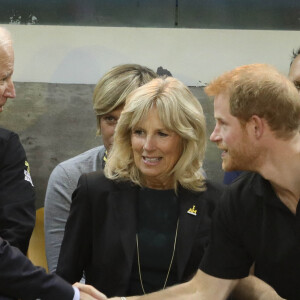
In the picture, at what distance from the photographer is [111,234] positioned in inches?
108

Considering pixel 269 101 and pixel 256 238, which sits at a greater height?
pixel 269 101

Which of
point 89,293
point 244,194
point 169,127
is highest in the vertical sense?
point 169,127

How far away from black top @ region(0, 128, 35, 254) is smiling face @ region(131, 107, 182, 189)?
1.77 feet

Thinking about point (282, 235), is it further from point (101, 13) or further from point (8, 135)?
point (101, 13)

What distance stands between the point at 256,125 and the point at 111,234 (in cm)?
83

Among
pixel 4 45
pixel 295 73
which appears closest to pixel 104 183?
pixel 4 45

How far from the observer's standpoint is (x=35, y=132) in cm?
404

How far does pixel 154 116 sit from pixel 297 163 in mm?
726

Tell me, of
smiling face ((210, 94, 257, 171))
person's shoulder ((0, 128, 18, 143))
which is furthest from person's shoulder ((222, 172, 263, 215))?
person's shoulder ((0, 128, 18, 143))

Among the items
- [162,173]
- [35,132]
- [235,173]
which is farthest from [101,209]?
[35,132]

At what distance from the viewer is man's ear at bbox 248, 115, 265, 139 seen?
2240 millimetres

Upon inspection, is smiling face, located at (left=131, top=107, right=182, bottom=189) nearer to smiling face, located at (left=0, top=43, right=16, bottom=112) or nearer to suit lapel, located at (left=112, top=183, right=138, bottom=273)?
suit lapel, located at (left=112, top=183, right=138, bottom=273)

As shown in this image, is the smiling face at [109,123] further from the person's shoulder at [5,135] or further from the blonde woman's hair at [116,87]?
the person's shoulder at [5,135]

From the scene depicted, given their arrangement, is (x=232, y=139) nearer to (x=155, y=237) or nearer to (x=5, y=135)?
(x=155, y=237)
